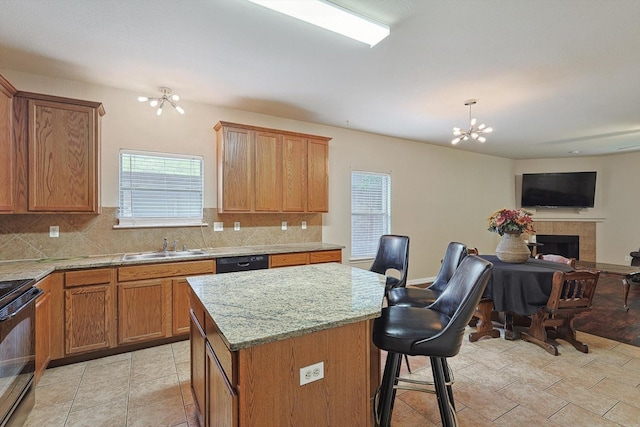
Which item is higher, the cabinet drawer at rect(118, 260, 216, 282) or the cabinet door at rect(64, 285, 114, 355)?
the cabinet drawer at rect(118, 260, 216, 282)

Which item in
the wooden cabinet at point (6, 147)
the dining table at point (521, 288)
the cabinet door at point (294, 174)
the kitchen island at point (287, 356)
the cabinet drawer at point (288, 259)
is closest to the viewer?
the kitchen island at point (287, 356)

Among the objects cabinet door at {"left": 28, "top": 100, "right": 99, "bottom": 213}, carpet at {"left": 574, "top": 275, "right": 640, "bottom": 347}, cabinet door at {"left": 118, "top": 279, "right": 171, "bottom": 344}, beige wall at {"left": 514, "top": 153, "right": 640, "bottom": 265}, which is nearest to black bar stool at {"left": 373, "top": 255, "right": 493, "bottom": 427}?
cabinet door at {"left": 118, "top": 279, "right": 171, "bottom": 344}

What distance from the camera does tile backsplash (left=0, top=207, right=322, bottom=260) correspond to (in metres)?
2.94

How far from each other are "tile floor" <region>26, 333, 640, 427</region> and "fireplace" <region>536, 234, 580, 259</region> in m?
5.07

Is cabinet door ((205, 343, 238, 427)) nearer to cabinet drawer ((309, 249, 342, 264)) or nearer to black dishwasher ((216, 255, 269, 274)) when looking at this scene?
black dishwasher ((216, 255, 269, 274))

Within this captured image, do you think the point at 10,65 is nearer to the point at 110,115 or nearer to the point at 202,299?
the point at 110,115

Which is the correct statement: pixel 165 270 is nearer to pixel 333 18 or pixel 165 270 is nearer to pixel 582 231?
pixel 333 18

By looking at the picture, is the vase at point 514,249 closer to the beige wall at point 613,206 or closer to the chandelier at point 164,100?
the chandelier at point 164,100

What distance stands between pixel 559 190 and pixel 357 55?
724cm

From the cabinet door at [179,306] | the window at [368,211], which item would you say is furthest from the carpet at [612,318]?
the cabinet door at [179,306]

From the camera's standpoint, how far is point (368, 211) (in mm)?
5238

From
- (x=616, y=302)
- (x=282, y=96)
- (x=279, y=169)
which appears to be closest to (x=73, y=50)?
(x=282, y=96)

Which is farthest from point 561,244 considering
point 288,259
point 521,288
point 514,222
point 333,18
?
point 333,18

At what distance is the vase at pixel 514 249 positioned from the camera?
346 cm
